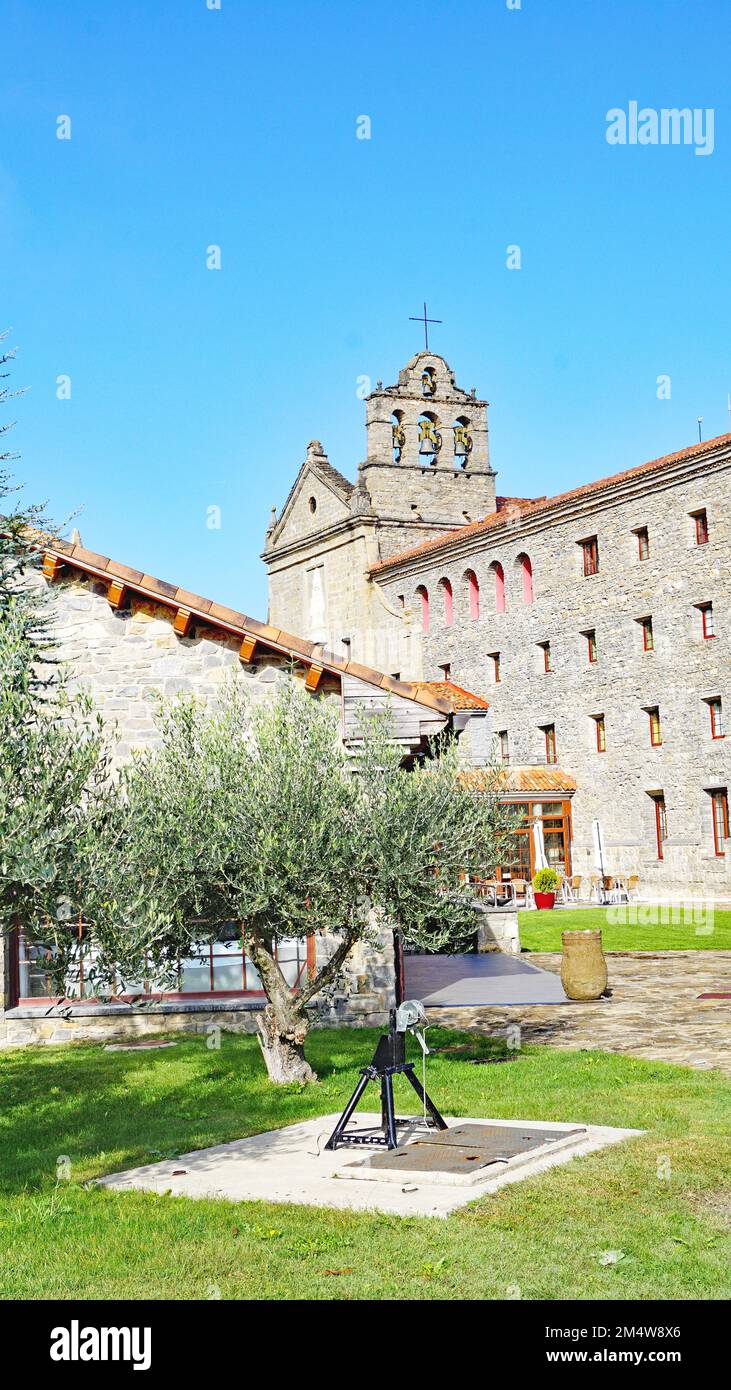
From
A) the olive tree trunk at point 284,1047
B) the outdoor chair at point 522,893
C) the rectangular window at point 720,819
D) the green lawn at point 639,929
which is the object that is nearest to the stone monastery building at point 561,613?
the rectangular window at point 720,819

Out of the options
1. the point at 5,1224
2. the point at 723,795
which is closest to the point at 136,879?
the point at 5,1224

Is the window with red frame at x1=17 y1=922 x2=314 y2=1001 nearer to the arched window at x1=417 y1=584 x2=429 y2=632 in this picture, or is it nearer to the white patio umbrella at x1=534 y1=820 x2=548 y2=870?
the white patio umbrella at x1=534 y1=820 x2=548 y2=870

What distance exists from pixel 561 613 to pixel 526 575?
2397mm

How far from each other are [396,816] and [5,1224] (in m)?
4.43

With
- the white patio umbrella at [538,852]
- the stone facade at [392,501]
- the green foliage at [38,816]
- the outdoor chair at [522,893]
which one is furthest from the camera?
the stone facade at [392,501]

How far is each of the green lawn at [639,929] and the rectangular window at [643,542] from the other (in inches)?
395

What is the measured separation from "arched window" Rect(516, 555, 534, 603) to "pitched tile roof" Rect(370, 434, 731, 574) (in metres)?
1.30

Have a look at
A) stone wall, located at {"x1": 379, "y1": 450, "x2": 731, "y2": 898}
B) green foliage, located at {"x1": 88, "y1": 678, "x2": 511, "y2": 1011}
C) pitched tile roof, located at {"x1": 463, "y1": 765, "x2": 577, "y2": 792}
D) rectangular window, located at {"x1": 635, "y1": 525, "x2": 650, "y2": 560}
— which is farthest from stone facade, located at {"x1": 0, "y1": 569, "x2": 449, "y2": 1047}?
rectangular window, located at {"x1": 635, "y1": 525, "x2": 650, "y2": 560}

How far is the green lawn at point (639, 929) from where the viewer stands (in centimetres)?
2661

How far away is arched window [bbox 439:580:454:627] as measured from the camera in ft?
153

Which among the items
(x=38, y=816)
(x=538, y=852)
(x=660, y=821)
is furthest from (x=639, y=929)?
(x=38, y=816)

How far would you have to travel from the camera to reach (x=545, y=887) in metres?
36.4

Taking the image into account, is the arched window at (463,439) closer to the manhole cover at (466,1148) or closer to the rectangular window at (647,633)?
the rectangular window at (647,633)

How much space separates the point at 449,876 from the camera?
10977 millimetres
